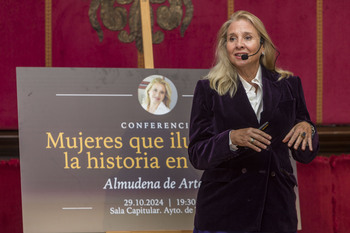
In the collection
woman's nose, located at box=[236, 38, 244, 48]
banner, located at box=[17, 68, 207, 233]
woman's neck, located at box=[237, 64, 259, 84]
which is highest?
woman's nose, located at box=[236, 38, 244, 48]

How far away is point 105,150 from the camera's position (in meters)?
2.21

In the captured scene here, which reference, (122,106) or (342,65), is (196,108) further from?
(342,65)

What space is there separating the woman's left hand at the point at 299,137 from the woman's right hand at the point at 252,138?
0.09m

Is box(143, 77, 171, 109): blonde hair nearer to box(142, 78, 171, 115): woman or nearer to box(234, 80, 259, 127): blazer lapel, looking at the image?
box(142, 78, 171, 115): woman

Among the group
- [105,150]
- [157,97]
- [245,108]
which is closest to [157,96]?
[157,97]

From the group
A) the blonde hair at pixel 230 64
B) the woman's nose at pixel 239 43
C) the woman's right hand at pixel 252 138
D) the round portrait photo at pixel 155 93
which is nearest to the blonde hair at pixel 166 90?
the round portrait photo at pixel 155 93

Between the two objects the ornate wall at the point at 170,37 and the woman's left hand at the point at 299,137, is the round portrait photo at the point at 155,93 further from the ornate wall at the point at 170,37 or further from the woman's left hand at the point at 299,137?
the woman's left hand at the point at 299,137

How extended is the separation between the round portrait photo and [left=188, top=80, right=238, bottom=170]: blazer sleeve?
588 mm

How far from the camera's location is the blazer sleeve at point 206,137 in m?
1.52

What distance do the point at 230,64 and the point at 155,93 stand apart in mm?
615

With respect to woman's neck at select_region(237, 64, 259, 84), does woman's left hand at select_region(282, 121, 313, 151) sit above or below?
below

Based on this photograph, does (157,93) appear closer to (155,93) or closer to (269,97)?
(155,93)

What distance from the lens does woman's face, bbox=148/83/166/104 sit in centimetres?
225

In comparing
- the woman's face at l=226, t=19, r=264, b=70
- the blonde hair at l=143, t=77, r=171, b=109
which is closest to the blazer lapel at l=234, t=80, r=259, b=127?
the woman's face at l=226, t=19, r=264, b=70
